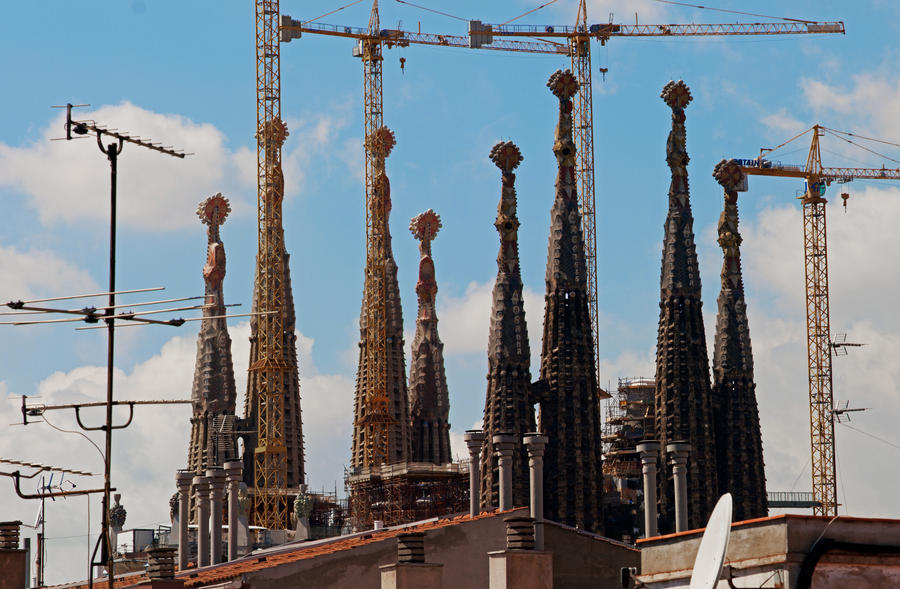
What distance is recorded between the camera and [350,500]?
410ft

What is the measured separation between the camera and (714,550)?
2589cm

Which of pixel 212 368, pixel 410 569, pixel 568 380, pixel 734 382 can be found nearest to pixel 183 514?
pixel 410 569

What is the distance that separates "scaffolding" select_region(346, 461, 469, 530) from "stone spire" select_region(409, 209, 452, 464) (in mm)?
16038

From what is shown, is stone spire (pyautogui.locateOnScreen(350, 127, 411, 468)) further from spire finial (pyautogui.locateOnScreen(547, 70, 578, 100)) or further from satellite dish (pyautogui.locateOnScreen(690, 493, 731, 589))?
satellite dish (pyautogui.locateOnScreen(690, 493, 731, 589))

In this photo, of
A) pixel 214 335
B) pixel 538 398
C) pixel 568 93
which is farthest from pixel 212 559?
pixel 214 335

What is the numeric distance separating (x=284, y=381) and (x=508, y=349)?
99.9 ft

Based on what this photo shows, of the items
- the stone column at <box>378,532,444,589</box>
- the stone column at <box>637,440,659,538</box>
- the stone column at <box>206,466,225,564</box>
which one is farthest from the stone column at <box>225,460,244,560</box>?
the stone column at <box>378,532,444,589</box>

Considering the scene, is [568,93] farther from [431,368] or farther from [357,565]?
[357,565]

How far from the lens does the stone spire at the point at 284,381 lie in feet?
420

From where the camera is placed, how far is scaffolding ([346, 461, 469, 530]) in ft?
373

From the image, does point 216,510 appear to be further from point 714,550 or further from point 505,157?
point 505,157

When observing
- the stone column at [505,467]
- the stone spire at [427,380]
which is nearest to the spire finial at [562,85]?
the stone spire at [427,380]

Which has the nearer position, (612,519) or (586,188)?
(612,519)

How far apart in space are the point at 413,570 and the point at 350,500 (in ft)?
290
